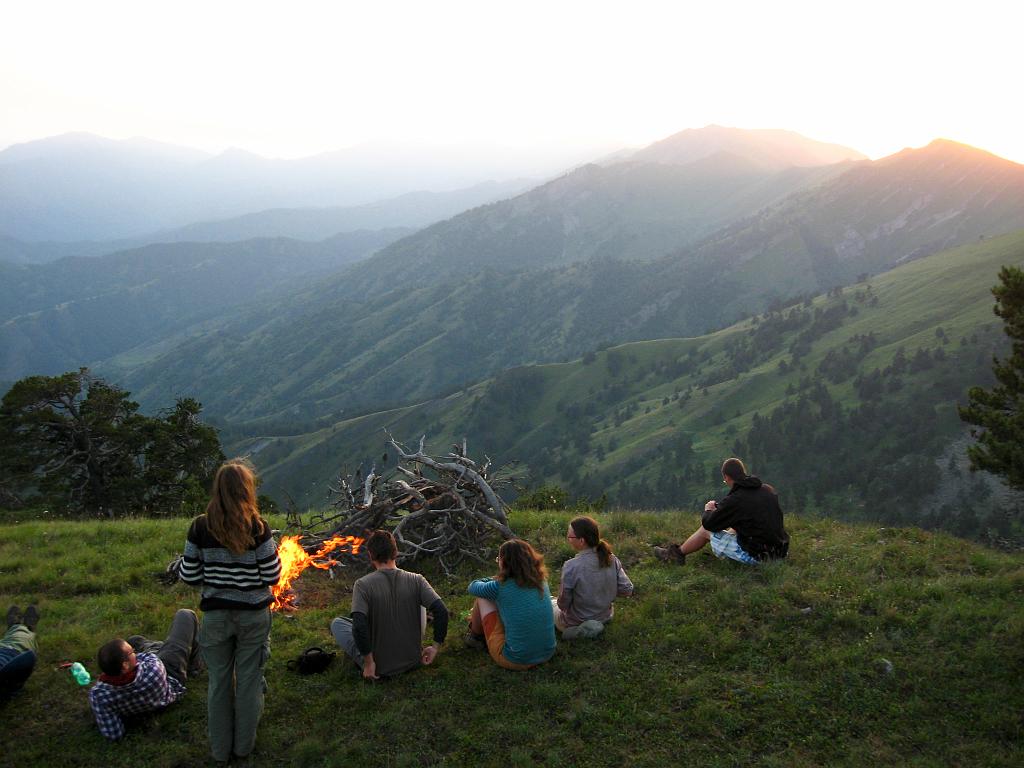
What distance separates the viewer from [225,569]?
5.67 metres

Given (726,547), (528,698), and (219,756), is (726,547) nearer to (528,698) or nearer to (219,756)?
(528,698)

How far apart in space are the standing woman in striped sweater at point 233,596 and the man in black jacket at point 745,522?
6.29 m

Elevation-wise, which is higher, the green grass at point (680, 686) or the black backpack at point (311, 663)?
the black backpack at point (311, 663)

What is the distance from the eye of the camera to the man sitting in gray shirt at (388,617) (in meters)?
6.79

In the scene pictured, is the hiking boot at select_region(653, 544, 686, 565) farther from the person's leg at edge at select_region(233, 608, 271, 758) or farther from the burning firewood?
the person's leg at edge at select_region(233, 608, 271, 758)

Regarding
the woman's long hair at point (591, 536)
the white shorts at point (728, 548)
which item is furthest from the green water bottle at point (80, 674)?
the white shorts at point (728, 548)

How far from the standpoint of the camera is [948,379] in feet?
299

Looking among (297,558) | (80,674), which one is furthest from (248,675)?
(297,558)

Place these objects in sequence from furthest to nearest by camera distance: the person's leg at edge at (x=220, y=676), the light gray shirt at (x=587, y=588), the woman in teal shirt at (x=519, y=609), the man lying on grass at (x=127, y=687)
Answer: the light gray shirt at (x=587, y=588) < the woman in teal shirt at (x=519, y=609) < the man lying on grass at (x=127, y=687) < the person's leg at edge at (x=220, y=676)

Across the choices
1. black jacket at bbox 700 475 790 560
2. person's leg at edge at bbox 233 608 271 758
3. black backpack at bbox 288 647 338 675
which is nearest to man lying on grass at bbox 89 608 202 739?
person's leg at edge at bbox 233 608 271 758

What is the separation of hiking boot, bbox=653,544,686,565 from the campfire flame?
5369 millimetres

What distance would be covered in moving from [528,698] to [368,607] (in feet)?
6.71

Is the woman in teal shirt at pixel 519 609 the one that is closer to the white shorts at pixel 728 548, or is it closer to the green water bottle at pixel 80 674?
the white shorts at pixel 728 548

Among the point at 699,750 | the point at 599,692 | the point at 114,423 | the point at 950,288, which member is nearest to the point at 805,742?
the point at 699,750
